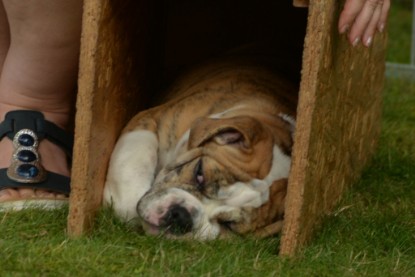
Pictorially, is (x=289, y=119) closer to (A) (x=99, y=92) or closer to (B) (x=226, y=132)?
(B) (x=226, y=132)

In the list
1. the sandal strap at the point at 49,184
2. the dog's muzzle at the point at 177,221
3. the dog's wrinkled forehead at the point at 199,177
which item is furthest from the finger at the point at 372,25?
the sandal strap at the point at 49,184

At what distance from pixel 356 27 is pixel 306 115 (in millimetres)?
391

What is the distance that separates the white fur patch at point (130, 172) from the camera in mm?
Answer: 3842

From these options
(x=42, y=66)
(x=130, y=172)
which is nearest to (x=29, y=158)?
(x=42, y=66)

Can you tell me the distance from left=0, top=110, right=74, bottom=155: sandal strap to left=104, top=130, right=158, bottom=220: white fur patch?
1.13ft

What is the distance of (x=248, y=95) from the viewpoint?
425 centimetres

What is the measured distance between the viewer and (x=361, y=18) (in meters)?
3.61

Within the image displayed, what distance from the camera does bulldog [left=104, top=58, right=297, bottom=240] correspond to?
3.70 metres

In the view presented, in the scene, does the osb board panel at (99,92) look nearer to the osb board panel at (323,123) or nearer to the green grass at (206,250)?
the green grass at (206,250)

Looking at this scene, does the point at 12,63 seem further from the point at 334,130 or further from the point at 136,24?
the point at 334,130

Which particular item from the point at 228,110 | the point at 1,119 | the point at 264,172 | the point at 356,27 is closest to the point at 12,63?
the point at 1,119

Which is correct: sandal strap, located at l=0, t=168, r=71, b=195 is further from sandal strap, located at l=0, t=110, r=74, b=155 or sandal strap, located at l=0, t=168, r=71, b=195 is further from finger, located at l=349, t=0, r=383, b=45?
finger, located at l=349, t=0, r=383, b=45

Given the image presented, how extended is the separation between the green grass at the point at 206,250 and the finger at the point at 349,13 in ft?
2.68

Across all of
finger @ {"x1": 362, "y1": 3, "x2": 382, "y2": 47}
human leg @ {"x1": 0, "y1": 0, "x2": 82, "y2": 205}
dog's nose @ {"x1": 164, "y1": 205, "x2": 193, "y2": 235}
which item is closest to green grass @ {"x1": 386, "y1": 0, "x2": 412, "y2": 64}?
human leg @ {"x1": 0, "y1": 0, "x2": 82, "y2": 205}
